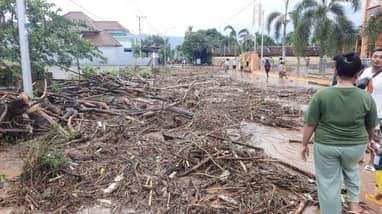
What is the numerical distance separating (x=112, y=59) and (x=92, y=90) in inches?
1339

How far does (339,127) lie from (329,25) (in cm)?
2017

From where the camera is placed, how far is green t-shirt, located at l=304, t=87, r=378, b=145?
280 centimetres

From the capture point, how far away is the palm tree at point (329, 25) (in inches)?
805

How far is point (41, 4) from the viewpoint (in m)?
13.2

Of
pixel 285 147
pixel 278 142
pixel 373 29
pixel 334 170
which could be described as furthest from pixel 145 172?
pixel 373 29

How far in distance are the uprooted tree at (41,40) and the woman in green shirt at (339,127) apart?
32.9 ft

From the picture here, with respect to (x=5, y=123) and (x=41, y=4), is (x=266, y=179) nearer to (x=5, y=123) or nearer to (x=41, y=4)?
(x=5, y=123)

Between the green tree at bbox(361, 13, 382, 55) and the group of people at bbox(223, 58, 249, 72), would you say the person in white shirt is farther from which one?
the group of people at bbox(223, 58, 249, 72)

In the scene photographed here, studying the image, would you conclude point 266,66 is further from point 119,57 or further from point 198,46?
point 198,46

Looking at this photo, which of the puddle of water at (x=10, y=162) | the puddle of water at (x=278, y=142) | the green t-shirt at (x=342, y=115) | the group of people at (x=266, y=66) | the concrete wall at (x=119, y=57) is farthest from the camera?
the concrete wall at (x=119, y=57)

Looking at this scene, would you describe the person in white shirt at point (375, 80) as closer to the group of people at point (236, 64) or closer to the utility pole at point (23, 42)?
the utility pole at point (23, 42)

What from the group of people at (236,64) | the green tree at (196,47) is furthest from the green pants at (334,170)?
the green tree at (196,47)

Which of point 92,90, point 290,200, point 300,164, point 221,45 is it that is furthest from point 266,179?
point 221,45

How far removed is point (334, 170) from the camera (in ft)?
9.75
